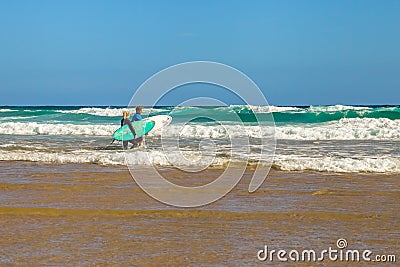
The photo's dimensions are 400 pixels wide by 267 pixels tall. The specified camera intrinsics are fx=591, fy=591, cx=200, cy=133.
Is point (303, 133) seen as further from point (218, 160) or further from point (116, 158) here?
point (116, 158)

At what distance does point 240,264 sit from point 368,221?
2.36 metres

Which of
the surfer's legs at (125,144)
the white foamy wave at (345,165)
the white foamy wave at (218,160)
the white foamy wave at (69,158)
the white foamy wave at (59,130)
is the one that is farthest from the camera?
the white foamy wave at (59,130)

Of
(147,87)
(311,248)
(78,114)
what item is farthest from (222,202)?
(78,114)

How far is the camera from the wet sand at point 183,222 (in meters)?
5.67

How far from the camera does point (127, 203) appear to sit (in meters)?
8.23

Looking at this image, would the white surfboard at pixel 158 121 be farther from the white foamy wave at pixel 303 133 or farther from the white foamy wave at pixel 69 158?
the white foamy wave at pixel 69 158

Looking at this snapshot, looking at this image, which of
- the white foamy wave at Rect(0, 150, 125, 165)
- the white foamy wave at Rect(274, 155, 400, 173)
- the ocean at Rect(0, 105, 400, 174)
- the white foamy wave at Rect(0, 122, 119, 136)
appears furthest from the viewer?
the white foamy wave at Rect(0, 122, 119, 136)

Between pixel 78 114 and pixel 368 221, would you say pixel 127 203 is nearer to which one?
pixel 368 221

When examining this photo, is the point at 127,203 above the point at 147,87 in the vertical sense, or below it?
below

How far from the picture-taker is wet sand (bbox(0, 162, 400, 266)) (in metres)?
5.67

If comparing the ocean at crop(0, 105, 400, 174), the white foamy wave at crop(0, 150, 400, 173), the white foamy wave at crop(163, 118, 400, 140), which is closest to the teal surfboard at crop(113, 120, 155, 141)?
the ocean at crop(0, 105, 400, 174)

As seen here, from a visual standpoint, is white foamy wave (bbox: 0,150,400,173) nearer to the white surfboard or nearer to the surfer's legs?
the surfer's legs

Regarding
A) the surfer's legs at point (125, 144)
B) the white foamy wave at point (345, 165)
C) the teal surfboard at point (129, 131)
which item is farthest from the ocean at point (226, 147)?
the teal surfboard at point (129, 131)

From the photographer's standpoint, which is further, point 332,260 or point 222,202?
point 222,202
